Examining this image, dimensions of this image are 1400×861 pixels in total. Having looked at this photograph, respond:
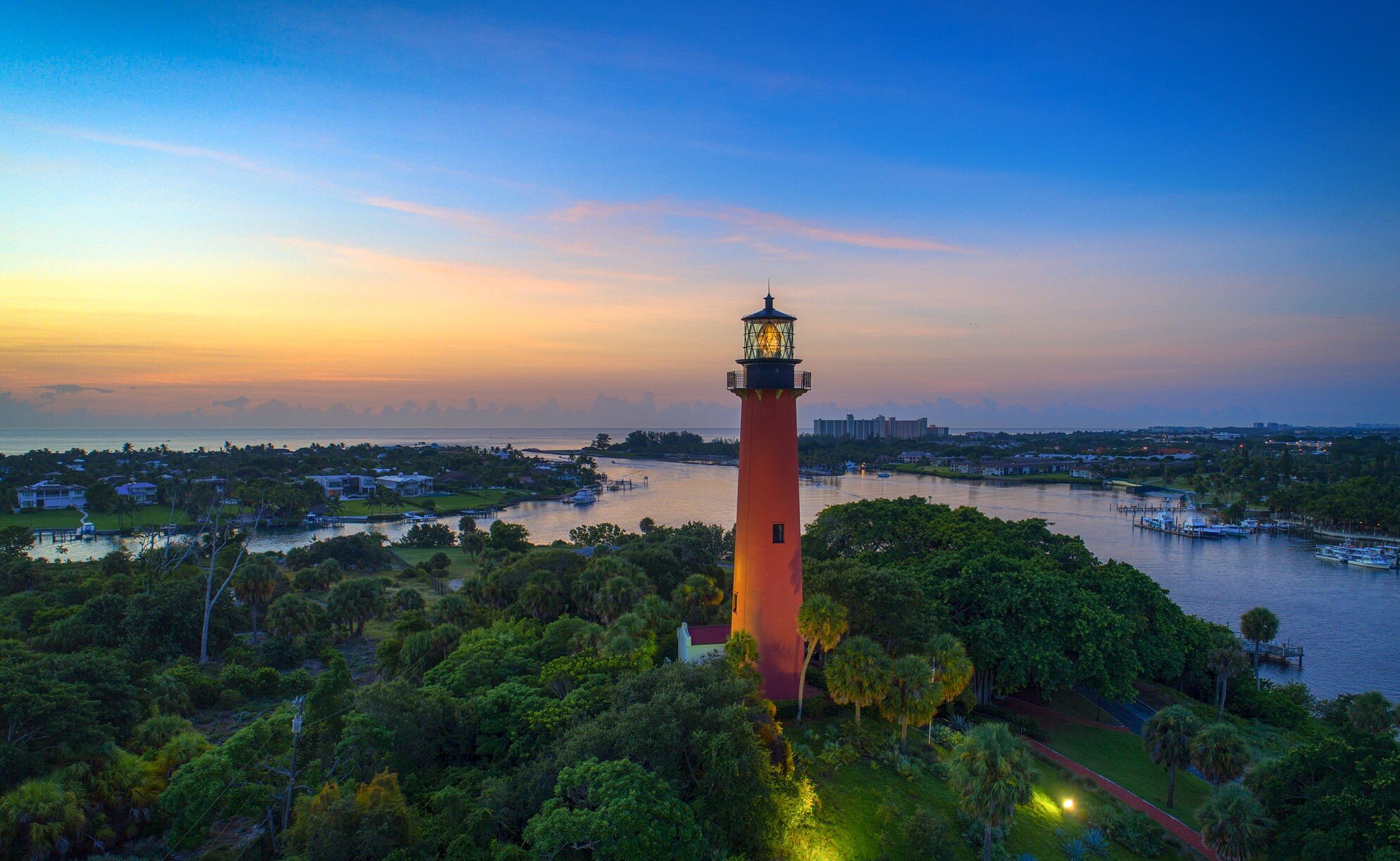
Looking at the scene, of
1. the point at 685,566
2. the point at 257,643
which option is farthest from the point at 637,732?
the point at 257,643

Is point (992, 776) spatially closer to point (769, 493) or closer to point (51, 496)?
point (769, 493)

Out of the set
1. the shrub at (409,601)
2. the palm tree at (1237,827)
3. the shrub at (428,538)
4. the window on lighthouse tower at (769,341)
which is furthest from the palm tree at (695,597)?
the shrub at (428,538)

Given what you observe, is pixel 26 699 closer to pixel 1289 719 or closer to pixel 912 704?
pixel 912 704

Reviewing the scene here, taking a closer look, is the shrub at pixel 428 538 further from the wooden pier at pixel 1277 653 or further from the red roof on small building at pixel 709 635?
the wooden pier at pixel 1277 653

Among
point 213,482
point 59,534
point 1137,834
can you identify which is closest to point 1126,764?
point 1137,834

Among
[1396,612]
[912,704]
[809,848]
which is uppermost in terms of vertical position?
[912,704]
